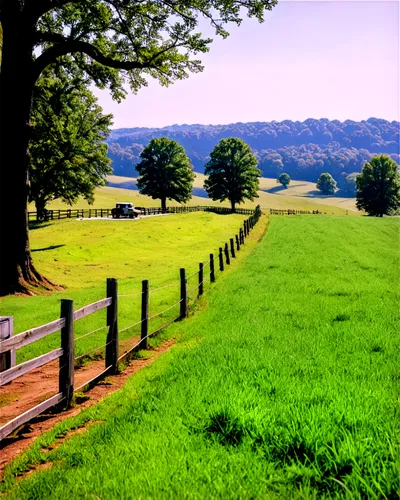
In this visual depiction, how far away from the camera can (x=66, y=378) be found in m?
7.03

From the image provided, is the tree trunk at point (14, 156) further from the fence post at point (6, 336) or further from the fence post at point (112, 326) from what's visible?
the fence post at point (6, 336)

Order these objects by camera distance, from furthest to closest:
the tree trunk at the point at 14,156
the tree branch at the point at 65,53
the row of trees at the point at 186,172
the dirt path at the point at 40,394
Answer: the row of trees at the point at 186,172 → the tree branch at the point at 65,53 → the tree trunk at the point at 14,156 → the dirt path at the point at 40,394

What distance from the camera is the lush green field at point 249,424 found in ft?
11.8

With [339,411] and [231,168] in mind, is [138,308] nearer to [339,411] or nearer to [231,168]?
[339,411]

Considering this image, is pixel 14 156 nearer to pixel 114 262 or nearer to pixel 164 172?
pixel 114 262

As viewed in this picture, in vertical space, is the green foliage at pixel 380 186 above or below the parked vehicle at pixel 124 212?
above

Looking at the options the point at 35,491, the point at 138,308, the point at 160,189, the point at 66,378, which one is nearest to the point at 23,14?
the point at 138,308

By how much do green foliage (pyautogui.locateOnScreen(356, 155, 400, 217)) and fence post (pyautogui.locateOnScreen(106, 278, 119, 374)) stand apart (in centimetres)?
8540

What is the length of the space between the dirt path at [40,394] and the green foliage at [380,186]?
83.3m

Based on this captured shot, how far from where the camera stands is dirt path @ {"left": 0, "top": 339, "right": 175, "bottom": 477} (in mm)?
5879

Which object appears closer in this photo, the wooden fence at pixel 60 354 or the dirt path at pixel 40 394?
the wooden fence at pixel 60 354

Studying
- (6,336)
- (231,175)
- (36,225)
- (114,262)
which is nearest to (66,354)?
(6,336)

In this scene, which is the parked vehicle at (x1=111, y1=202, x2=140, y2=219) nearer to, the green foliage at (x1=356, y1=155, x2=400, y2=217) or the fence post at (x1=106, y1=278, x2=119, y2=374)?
the green foliage at (x1=356, y1=155, x2=400, y2=217)

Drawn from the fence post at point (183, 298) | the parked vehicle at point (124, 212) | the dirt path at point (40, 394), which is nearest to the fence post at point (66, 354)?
the dirt path at point (40, 394)
